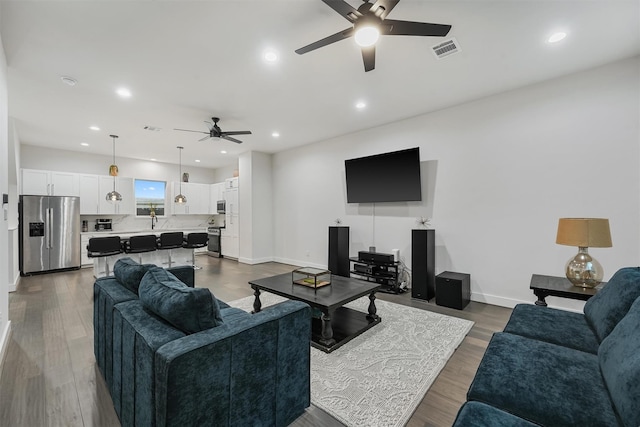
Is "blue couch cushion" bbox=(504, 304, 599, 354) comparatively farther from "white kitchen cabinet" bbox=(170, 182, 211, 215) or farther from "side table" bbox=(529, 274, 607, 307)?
"white kitchen cabinet" bbox=(170, 182, 211, 215)

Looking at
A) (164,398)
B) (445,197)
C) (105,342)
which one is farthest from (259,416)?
(445,197)

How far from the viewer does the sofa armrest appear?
118 centimetres

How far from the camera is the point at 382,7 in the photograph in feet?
6.31

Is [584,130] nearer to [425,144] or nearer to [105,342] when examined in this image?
[425,144]

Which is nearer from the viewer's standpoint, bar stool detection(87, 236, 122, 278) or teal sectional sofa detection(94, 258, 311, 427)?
teal sectional sofa detection(94, 258, 311, 427)

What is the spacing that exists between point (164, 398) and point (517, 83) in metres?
4.70

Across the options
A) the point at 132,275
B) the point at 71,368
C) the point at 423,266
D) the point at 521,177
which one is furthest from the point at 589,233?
the point at 71,368

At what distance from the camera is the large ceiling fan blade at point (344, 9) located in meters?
1.85

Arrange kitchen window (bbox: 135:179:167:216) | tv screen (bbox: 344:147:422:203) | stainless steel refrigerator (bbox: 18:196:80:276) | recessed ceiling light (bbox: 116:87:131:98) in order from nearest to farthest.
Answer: recessed ceiling light (bbox: 116:87:131:98) → tv screen (bbox: 344:147:422:203) → stainless steel refrigerator (bbox: 18:196:80:276) → kitchen window (bbox: 135:179:167:216)

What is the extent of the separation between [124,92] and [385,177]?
Result: 412 centimetres

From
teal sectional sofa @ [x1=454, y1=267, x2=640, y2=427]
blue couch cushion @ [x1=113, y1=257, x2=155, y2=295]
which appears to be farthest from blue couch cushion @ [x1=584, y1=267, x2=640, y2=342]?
blue couch cushion @ [x1=113, y1=257, x2=155, y2=295]

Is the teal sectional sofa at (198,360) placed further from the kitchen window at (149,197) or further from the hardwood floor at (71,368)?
the kitchen window at (149,197)

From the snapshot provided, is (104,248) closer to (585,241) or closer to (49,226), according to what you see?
(49,226)

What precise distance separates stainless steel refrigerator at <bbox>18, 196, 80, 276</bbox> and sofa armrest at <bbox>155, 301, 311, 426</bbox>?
688 centimetres
